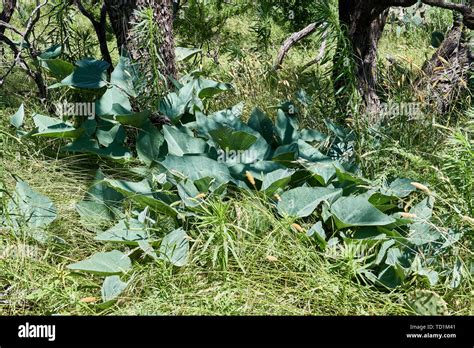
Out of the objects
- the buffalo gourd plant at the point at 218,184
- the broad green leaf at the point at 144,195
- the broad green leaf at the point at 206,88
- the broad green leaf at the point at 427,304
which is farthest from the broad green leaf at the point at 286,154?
the broad green leaf at the point at 427,304

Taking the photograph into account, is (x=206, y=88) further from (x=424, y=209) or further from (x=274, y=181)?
(x=424, y=209)

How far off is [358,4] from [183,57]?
4.21 ft

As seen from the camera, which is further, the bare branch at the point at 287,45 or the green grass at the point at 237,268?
the bare branch at the point at 287,45

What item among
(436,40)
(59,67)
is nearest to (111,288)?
(59,67)

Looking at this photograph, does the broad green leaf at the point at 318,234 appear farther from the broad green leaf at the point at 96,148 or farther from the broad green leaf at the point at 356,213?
the broad green leaf at the point at 96,148

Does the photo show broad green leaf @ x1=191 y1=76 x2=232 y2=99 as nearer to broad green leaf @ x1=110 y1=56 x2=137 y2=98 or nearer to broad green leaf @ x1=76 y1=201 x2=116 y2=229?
broad green leaf @ x1=110 y1=56 x2=137 y2=98

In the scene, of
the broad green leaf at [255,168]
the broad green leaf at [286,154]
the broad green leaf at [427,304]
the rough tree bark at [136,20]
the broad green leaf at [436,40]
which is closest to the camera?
the broad green leaf at [427,304]

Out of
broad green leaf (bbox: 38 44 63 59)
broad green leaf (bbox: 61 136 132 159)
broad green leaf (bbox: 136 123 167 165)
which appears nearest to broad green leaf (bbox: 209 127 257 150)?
broad green leaf (bbox: 136 123 167 165)

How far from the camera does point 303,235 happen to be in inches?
155

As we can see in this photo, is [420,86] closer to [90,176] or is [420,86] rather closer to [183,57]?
[183,57]

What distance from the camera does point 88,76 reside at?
16.5 feet

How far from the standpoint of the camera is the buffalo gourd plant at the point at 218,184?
12.6ft

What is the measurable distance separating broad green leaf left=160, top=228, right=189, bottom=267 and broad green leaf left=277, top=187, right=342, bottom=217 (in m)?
0.54

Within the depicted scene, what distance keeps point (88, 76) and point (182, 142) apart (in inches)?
35.5
